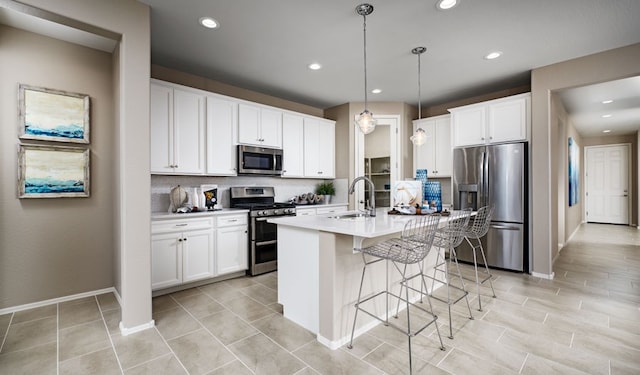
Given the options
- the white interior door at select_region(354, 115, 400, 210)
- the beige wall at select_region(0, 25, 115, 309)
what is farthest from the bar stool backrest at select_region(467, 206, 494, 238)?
the beige wall at select_region(0, 25, 115, 309)

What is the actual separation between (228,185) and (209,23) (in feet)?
7.13

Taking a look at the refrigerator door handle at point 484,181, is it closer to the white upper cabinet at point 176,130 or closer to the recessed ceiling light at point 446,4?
the recessed ceiling light at point 446,4

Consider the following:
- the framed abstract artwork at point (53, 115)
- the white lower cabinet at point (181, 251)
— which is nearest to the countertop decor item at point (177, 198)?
the white lower cabinet at point (181, 251)

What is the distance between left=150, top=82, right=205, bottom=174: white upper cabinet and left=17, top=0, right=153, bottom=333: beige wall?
947 mm

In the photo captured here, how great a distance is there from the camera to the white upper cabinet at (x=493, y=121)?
12.6 ft

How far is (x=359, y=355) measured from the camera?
6.48ft

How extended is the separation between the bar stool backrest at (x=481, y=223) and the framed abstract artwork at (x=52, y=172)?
399 centimetres

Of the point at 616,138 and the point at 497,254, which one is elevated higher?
the point at 616,138

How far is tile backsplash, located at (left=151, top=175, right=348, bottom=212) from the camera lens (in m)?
3.54

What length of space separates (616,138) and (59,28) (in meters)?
11.9

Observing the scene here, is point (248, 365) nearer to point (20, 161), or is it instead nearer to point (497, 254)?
point (20, 161)

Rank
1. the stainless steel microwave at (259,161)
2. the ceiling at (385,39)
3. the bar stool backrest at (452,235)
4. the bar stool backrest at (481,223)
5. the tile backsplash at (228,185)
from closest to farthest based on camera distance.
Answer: the ceiling at (385,39), the bar stool backrest at (452,235), the bar stool backrest at (481,223), the tile backsplash at (228,185), the stainless steel microwave at (259,161)

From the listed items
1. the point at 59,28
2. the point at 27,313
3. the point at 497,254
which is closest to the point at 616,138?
the point at 497,254

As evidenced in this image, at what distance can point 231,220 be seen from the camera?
3.55 meters
